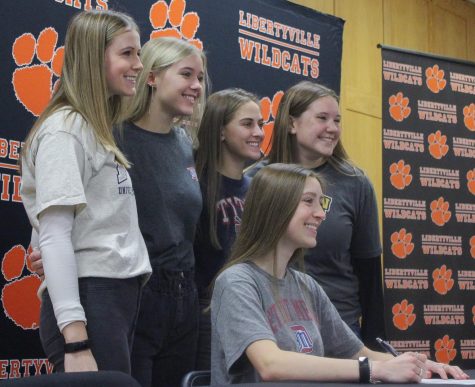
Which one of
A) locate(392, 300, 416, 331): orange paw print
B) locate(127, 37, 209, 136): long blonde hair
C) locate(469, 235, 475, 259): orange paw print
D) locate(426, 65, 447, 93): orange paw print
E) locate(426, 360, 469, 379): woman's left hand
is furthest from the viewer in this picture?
locate(469, 235, 475, 259): orange paw print

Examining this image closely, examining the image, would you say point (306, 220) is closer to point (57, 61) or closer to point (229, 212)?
point (229, 212)

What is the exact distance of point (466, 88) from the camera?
17.3 ft

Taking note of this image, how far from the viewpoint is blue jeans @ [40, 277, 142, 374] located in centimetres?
179

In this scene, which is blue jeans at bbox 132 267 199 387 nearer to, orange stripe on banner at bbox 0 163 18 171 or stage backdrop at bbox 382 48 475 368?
orange stripe on banner at bbox 0 163 18 171

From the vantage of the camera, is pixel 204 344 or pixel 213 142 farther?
pixel 213 142

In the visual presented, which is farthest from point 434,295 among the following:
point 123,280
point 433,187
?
point 123,280

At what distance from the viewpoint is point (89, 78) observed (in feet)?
6.41

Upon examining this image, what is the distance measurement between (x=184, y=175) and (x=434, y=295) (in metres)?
3.01

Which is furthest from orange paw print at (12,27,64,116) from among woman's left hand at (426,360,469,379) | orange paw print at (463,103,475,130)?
orange paw print at (463,103,475,130)

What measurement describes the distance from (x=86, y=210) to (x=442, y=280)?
359 cm

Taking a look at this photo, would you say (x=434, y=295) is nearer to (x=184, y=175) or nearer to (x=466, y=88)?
(x=466, y=88)

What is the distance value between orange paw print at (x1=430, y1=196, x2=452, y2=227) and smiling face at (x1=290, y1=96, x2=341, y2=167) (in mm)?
2333

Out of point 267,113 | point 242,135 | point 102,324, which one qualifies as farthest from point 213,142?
point 267,113

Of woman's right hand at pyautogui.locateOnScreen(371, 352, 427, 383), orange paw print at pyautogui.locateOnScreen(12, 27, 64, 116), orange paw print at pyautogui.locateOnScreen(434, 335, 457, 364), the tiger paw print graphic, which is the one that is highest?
orange paw print at pyautogui.locateOnScreen(12, 27, 64, 116)
